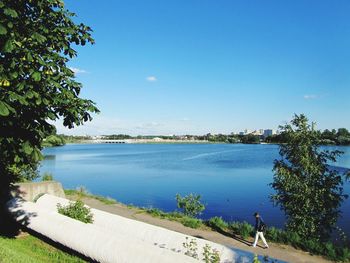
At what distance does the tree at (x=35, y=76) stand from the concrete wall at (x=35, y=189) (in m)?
11.2

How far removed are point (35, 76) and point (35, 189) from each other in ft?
50.2

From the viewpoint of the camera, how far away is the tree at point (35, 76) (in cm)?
670

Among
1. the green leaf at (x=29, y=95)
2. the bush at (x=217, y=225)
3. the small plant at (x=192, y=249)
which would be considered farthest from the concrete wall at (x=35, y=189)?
the green leaf at (x=29, y=95)

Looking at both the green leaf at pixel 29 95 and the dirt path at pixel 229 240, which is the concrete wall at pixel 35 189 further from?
the green leaf at pixel 29 95

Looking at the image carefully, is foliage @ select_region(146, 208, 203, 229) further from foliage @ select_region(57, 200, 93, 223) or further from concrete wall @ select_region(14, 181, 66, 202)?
foliage @ select_region(57, 200, 93, 223)

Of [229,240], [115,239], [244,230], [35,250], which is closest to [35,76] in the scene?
[115,239]

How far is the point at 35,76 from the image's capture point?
6.14 metres

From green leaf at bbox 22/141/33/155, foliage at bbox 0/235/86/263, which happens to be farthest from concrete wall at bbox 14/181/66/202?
green leaf at bbox 22/141/33/155

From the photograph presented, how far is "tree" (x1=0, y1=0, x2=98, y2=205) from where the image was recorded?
670cm

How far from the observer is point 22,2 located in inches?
297

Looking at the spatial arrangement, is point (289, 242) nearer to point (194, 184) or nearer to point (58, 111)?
point (58, 111)

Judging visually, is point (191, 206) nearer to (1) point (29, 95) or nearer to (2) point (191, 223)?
(2) point (191, 223)

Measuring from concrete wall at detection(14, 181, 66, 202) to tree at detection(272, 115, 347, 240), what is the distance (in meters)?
13.0

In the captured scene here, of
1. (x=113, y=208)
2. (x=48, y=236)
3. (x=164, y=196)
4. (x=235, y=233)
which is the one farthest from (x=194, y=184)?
(x=48, y=236)
